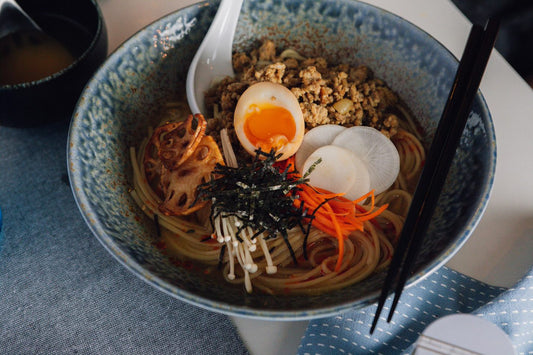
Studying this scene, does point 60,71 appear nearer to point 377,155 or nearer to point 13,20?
point 13,20

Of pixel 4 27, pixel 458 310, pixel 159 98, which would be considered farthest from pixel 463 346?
pixel 4 27

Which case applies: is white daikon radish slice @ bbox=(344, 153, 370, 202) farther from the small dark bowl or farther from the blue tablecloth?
the small dark bowl

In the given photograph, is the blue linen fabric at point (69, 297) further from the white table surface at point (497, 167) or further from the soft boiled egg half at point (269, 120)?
the soft boiled egg half at point (269, 120)

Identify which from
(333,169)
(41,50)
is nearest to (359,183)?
(333,169)

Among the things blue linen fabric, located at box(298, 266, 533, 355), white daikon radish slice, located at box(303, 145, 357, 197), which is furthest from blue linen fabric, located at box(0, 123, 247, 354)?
white daikon radish slice, located at box(303, 145, 357, 197)

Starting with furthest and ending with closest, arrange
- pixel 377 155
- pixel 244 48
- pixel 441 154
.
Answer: pixel 244 48 < pixel 377 155 < pixel 441 154

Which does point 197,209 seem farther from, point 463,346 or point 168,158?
point 463,346

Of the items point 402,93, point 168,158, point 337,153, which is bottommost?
point 168,158
